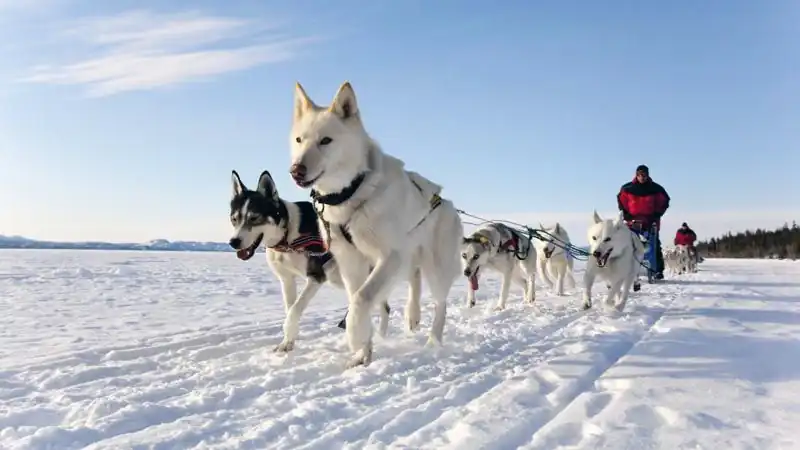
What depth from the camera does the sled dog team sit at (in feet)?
11.8

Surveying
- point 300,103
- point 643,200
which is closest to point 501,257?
point 643,200

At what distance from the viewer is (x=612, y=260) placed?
729cm

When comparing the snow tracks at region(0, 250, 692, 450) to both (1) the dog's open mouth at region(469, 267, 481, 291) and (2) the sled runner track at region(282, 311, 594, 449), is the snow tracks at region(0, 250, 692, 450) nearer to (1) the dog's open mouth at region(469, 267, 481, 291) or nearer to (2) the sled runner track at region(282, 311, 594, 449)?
(2) the sled runner track at region(282, 311, 594, 449)

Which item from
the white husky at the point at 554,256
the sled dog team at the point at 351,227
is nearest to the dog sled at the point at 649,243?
the white husky at the point at 554,256

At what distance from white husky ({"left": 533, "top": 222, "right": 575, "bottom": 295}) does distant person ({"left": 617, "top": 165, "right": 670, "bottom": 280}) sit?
104 cm

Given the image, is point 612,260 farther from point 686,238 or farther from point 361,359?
point 686,238

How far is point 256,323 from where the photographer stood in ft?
19.8

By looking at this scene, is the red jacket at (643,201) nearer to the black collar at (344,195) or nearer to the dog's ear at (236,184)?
the dog's ear at (236,184)

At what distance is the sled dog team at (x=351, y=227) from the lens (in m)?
3.61

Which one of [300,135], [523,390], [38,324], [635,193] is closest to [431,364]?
[523,390]

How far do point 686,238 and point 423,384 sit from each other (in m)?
17.1

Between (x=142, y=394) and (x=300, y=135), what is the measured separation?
161 centimetres

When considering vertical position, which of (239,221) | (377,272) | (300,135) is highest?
(300,135)

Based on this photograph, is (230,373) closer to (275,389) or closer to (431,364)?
(275,389)
